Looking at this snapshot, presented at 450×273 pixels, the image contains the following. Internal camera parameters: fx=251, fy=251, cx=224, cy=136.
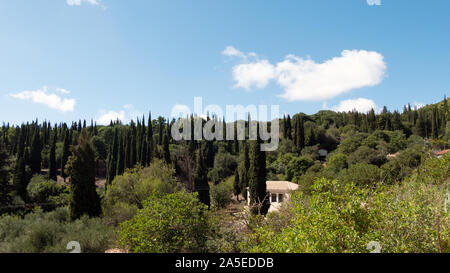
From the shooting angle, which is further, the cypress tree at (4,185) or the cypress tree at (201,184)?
the cypress tree at (201,184)

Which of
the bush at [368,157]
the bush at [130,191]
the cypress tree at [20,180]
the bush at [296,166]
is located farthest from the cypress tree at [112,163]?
the bush at [368,157]

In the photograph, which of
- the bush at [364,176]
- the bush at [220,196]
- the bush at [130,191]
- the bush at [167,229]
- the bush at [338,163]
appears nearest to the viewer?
the bush at [167,229]

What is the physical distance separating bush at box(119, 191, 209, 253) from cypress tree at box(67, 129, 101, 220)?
8.08 metres

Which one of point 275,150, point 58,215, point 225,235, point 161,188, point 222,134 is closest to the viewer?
point 225,235

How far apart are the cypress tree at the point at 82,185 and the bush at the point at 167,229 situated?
8.08 m

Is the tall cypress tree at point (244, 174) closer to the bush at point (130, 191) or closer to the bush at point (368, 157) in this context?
the bush at point (368, 157)

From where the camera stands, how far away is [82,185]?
49.5ft

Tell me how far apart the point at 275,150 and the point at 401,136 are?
23956mm

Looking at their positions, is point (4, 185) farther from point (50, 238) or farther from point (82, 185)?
point (50, 238)

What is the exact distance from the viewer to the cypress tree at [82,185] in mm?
14453

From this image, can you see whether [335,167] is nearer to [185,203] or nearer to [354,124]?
[185,203]

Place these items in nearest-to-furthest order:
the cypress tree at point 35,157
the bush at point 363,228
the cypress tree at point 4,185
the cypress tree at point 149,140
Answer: the bush at point 363,228
the cypress tree at point 4,185
the cypress tree at point 35,157
the cypress tree at point 149,140

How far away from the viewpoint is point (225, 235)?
9.22 meters
